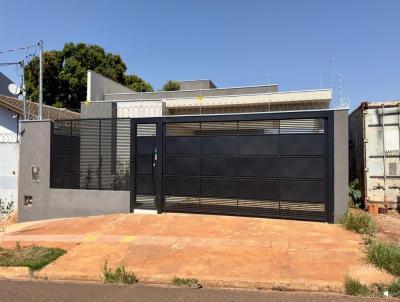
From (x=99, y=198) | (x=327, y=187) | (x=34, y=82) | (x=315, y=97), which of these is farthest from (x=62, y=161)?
(x=34, y=82)

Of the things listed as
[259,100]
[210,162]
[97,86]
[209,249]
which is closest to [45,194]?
[210,162]

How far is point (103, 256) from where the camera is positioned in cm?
770

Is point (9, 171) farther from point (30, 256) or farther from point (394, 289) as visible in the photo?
point (394, 289)

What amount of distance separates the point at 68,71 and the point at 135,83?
24.8 feet

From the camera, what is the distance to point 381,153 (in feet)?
35.3

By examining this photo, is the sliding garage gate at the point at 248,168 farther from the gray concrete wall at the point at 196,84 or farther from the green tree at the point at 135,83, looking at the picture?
the green tree at the point at 135,83

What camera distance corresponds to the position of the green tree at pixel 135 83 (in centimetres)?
3865

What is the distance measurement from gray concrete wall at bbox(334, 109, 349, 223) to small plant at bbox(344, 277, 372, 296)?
446 centimetres

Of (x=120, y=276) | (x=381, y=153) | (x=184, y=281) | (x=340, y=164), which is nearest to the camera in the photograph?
(x=184, y=281)

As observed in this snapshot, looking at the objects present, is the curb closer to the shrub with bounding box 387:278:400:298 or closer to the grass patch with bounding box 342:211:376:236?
the shrub with bounding box 387:278:400:298

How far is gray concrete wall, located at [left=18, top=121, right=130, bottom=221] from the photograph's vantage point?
39.1 feet

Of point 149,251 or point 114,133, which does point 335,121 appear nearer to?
point 149,251

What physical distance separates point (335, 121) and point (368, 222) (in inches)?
108

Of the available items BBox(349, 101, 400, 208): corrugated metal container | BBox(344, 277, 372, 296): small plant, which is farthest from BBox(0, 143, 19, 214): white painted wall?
BBox(349, 101, 400, 208): corrugated metal container
